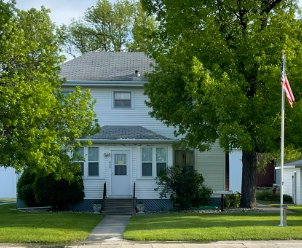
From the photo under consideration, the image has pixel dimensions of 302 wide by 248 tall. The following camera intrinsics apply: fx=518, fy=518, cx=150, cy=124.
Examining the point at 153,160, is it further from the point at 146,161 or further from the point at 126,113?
the point at 126,113

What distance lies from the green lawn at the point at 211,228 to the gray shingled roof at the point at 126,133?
5.49m

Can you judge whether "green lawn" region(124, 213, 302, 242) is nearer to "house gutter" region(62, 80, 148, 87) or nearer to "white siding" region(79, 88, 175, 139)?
"white siding" region(79, 88, 175, 139)

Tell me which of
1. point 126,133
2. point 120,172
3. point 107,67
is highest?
point 107,67

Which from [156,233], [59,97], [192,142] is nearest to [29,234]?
[156,233]

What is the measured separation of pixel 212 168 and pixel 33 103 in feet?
43.7

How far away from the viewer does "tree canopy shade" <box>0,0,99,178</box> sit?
16797 mm

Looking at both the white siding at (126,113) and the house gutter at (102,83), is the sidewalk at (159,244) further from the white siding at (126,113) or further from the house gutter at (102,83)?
the house gutter at (102,83)

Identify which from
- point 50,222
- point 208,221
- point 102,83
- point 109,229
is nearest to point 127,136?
point 102,83

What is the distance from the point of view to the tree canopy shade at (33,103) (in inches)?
661

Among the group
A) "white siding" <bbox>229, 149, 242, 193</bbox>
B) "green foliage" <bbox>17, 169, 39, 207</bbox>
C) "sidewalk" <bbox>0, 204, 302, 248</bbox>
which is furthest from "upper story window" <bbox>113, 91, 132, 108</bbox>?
"sidewalk" <bbox>0, 204, 302, 248</bbox>

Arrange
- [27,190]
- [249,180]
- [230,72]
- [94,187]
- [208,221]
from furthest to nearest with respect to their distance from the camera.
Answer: [94,187]
[27,190]
[249,180]
[230,72]
[208,221]

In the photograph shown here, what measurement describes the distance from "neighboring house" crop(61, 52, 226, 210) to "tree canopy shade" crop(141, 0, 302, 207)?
8.93 feet

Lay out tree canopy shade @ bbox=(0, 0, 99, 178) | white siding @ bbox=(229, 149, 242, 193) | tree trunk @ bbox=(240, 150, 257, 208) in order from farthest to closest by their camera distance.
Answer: white siding @ bbox=(229, 149, 242, 193) → tree trunk @ bbox=(240, 150, 257, 208) → tree canopy shade @ bbox=(0, 0, 99, 178)

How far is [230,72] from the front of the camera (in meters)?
21.7
